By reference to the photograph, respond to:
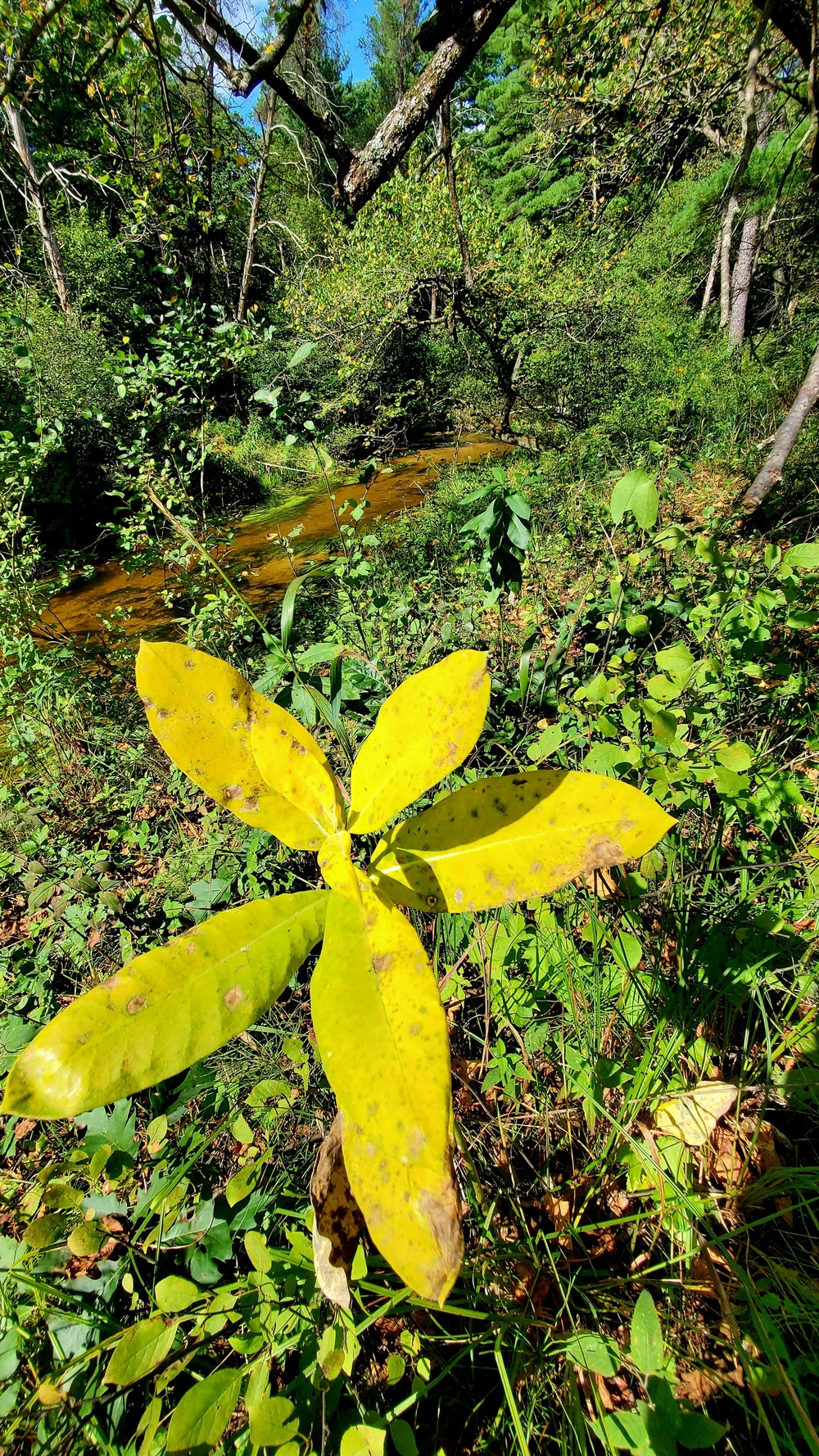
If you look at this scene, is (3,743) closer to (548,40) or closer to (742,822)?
(742,822)

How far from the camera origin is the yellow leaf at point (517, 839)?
506 mm

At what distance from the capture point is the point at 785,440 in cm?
344

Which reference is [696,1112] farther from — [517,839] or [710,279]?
[710,279]

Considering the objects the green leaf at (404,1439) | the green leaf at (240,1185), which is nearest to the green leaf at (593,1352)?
the green leaf at (404,1439)

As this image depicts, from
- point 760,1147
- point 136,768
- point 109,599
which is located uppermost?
point 109,599

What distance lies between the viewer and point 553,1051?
3.62 feet

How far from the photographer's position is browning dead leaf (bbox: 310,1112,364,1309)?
0.54 metres

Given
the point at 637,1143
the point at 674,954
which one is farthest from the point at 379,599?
the point at 637,1143

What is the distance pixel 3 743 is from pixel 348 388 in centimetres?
634

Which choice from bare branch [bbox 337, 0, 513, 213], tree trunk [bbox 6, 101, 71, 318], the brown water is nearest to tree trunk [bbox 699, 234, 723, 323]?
the brown water

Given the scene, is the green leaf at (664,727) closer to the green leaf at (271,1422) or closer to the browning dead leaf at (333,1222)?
the browning dead leaf at (333,1222)

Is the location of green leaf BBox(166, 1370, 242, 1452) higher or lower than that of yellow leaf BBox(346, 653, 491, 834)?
lower

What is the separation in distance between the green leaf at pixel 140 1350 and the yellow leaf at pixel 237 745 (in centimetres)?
65

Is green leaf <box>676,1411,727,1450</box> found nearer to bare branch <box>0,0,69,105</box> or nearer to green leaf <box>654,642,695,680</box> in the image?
green leaf <box>654,642,695,680</box>
